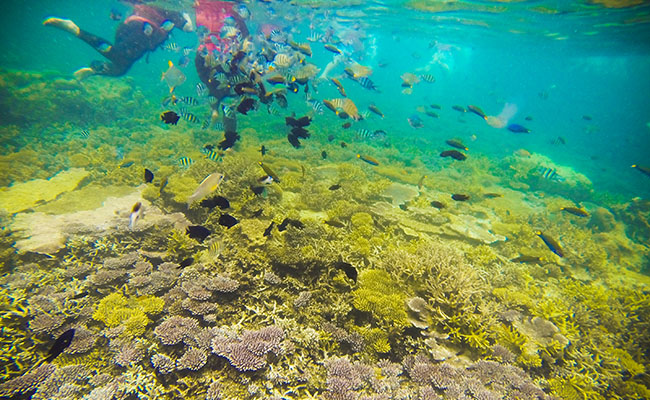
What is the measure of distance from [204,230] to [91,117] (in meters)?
22.0

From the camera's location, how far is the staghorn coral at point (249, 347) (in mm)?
3619

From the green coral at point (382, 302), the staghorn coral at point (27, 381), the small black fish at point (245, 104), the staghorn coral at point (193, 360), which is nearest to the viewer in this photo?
the staghorn coral at point (27, 381)

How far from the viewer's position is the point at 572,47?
35812 mm

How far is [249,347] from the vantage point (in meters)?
3.76

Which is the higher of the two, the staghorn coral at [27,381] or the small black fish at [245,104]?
the small black fish at [245,104]

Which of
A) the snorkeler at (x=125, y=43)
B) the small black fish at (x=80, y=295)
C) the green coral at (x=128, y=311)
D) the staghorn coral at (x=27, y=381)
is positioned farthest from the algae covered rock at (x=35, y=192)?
the snorkeler at (x=125, y=43)

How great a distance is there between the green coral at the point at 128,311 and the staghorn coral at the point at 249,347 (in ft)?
4.63

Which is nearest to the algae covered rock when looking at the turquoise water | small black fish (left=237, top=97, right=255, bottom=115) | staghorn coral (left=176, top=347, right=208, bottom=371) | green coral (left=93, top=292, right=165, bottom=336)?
the turquoise water

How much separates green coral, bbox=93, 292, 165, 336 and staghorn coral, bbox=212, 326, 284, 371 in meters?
1.41

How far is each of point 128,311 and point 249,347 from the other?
2.37 meters

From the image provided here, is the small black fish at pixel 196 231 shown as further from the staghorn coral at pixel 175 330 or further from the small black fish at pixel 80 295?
the small black fish at pixel 80 295

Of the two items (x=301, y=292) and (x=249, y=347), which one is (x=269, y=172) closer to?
(x=301, y=292)

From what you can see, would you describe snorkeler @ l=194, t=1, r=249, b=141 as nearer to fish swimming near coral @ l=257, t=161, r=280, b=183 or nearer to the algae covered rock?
fish swimming near coral @ l=257, t=161, r=280, b=183

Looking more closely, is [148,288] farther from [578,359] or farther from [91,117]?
[91,117]
